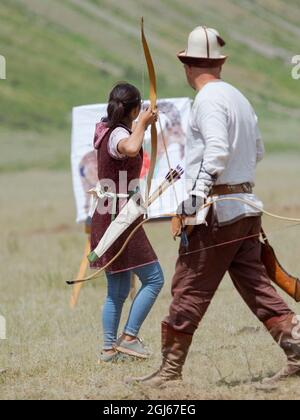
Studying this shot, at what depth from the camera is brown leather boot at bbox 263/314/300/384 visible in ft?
21.1

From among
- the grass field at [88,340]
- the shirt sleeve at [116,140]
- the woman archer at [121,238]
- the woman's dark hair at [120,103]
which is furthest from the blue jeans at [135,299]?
the woman's dark hair at [120,103]

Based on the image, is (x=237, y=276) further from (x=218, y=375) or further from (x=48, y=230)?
(x=48, y=230)

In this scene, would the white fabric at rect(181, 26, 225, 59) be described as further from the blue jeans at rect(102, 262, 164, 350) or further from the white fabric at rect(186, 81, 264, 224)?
the blue jeans at rect(102, 262, 164, 350)

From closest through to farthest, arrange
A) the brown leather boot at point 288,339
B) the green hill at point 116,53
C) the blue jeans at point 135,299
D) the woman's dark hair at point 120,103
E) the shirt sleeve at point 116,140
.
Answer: the brown leather boot at point 288,339 < the shirt sleeve at point 116,140 < the woman's dark hair at point 120,103 < the blue jeans at point 135,299 < the green hill at point 116,53

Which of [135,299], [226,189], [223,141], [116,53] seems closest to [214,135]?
[223,141]

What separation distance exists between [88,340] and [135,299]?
95 centimetres

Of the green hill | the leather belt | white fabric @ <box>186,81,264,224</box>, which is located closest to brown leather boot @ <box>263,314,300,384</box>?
white fabric @ <box>186,81,264,224</box>

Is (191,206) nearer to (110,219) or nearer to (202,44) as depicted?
(202,44)

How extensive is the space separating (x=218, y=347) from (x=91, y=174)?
3.47 m

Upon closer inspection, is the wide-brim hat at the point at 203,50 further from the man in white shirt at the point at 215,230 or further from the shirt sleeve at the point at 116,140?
the shirt sleeve at the point at 116,140

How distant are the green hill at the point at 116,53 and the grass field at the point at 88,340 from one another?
96.2 feet

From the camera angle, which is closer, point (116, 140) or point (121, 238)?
point (116, 140)

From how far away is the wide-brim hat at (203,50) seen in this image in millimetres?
6375

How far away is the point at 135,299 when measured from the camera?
7.51m
